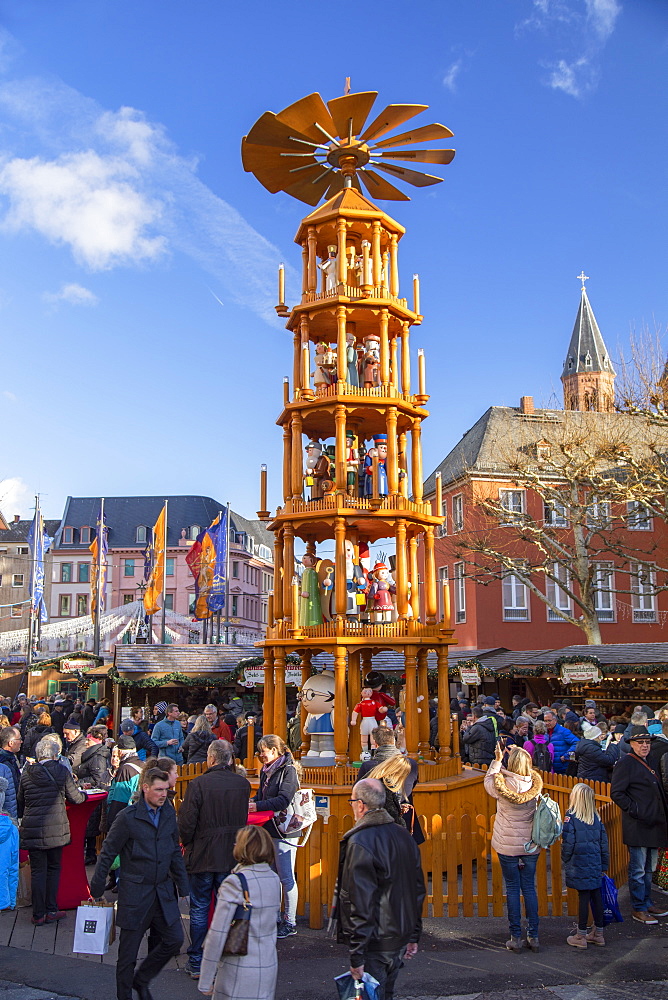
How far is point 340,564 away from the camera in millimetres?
12055

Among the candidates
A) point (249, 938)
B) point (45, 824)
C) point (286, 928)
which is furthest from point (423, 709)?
point (249, 938)

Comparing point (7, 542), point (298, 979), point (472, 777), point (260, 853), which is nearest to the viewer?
point (260, 853)

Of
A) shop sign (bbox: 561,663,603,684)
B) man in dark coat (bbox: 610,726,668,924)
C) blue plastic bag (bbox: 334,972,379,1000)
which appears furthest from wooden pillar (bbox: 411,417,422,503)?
shop sign (bbox: 561,663,603,684)

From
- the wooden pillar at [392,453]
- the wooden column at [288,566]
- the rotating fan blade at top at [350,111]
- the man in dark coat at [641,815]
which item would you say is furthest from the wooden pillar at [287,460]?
the man in dark coat at [641,815]

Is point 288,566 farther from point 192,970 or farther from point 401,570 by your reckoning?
point 192,970

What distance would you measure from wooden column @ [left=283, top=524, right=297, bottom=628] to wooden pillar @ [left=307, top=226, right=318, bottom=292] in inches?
150

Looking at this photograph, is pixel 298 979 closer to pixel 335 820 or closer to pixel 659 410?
pixel 335 820

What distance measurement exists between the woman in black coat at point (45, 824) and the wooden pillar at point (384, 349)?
22.6 feet

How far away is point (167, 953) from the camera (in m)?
6.18

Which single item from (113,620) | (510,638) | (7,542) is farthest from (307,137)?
(7,542)

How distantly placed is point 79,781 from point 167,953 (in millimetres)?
4475

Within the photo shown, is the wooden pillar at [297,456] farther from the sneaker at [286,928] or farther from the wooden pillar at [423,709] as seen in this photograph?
the sneaker at [286,928]

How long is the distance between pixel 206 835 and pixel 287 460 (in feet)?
22.3

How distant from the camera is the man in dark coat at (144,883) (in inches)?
239
